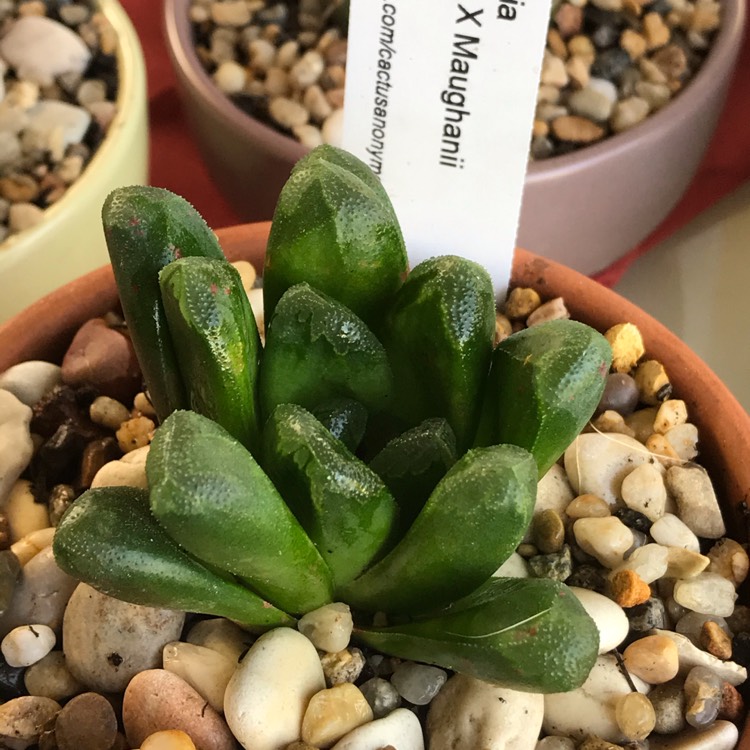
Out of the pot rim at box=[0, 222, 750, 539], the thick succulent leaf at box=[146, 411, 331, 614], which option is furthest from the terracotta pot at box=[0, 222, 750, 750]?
the thick succulent leaf at box=[146, 411, 331, 614]

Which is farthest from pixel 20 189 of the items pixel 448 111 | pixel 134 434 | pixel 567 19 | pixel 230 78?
pixel 567 19

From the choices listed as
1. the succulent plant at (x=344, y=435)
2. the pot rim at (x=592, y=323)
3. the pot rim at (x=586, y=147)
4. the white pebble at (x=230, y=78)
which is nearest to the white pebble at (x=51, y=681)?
the succulent plant at (x=344, y=435)

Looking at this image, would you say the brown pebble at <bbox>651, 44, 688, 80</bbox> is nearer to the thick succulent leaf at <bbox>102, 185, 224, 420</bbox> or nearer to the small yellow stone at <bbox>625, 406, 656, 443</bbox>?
the small yellow stone at <bbox>625, 406, 656, 443</bbox>

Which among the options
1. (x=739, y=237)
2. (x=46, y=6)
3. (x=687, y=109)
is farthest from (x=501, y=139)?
Result: (x=46, y=6)

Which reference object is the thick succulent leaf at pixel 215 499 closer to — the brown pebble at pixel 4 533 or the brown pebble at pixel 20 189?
the brown pebble at pixel 4 533

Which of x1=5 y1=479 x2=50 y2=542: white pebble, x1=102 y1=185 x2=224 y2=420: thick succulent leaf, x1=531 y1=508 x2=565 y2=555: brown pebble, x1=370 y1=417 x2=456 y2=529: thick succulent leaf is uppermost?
x1=102 y1=185 x2=224 y2=420: thick succulent leaf

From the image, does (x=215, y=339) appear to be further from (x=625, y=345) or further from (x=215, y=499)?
(x=625, y=345)
